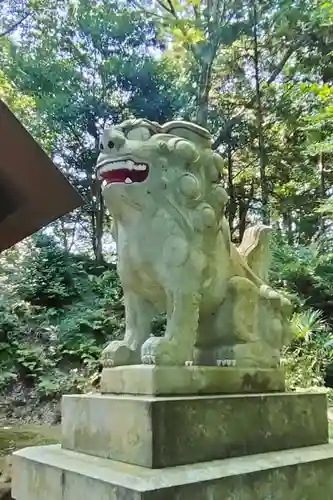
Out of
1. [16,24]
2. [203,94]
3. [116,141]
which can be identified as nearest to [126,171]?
[116,141]

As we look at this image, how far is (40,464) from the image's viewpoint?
6.48 feet

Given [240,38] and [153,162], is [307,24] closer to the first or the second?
[240,38]

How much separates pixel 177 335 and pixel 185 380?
18cm

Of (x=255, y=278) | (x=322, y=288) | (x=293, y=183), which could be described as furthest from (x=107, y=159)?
(x=293, y=183)

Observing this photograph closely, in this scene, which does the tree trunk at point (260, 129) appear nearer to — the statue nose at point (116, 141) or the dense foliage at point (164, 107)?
the dense foliage at point (164, 107)

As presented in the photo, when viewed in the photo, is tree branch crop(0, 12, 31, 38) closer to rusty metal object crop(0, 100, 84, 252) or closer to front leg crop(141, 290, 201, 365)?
rusty metal object crop(0, 100, 84, 252)

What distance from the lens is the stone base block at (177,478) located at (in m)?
1.60

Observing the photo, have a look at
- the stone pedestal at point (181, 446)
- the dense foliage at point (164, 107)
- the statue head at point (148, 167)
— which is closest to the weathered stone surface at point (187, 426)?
the stone pedestal at point (181, 446)

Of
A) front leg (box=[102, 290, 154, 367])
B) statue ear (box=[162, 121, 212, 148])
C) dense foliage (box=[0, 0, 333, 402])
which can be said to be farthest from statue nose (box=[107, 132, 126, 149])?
dense foliage (box=[0, 0, 333, 402])

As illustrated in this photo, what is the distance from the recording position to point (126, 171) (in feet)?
6.78

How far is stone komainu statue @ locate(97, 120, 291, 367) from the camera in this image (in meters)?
2.05

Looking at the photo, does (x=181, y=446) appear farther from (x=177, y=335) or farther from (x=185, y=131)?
(x=185, y=131)

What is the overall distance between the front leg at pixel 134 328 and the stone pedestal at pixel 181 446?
113mm

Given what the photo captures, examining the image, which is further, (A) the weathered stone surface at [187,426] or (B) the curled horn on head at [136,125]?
(B) the curled horn on head at [136,125]
